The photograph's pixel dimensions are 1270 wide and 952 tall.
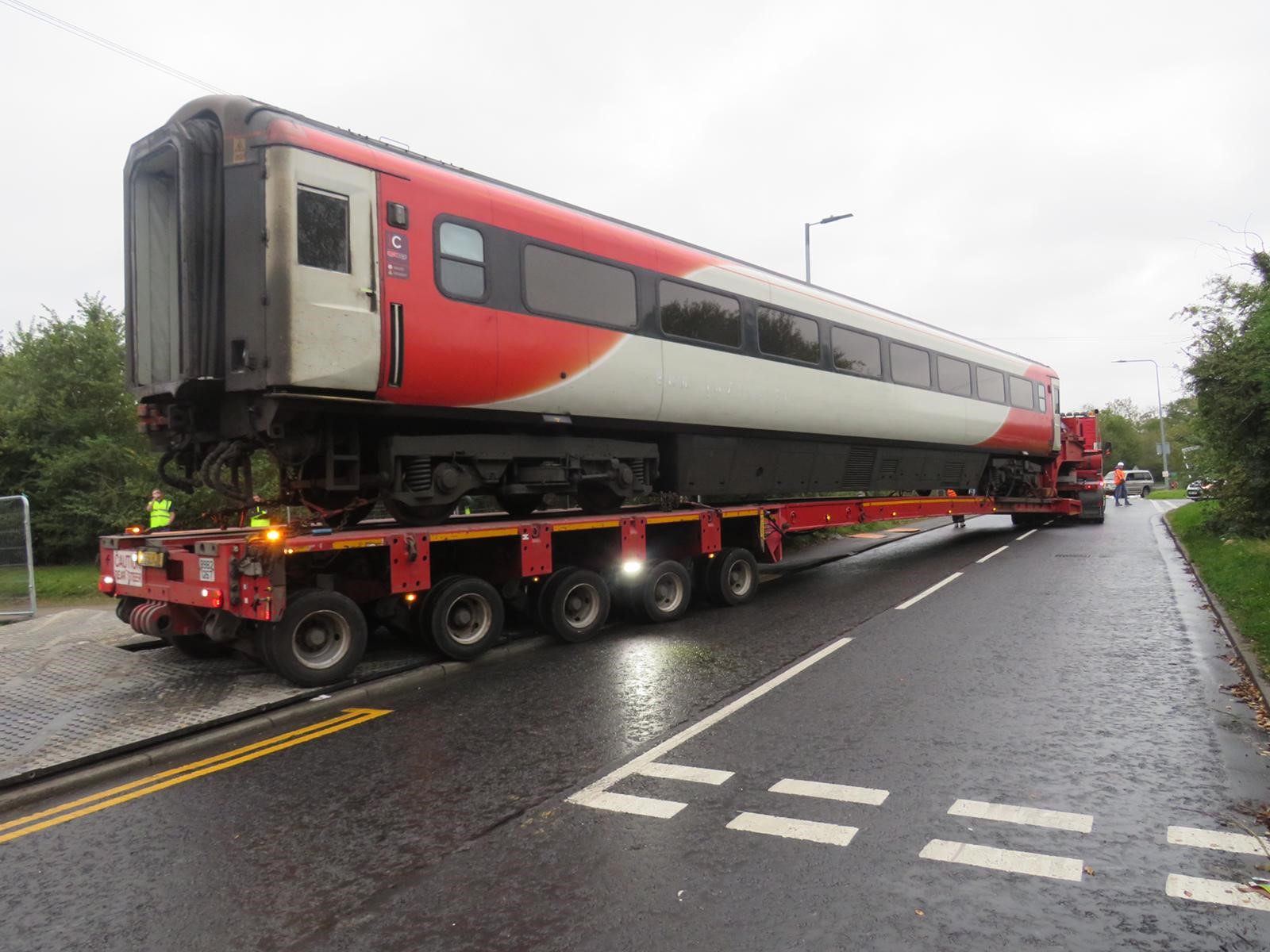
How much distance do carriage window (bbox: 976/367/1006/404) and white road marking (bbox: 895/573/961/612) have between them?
559 centimetres

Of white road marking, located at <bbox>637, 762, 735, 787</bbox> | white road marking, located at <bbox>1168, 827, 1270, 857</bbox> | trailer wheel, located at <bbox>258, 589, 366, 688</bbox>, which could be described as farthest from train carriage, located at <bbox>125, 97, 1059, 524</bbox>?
white road marking, located at <bbox>1168, 827, 1270, 857</bbox>

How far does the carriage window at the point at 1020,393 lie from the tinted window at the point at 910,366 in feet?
15.9

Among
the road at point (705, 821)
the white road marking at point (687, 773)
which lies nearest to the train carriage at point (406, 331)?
the road at point (705, 821)

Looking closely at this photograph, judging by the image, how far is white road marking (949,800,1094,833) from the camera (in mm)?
3900

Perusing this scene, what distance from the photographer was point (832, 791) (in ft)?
14.3

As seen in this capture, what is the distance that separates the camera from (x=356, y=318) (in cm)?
663

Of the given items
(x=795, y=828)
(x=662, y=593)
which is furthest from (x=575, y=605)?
(x=795, y=828)

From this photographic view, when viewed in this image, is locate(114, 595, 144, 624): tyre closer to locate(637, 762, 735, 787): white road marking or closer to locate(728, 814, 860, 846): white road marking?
locate(637, 762, 735, 787): white road marking

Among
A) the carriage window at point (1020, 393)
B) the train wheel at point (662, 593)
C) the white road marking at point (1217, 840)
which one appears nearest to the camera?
the white road marking at point (1217, 840)

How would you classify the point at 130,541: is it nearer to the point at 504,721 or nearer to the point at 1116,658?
the point at 504,721

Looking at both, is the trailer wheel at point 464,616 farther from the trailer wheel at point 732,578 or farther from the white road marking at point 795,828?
the white road marking at point 795,828

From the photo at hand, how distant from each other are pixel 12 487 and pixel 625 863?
24.7m

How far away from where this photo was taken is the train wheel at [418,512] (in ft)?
25.3

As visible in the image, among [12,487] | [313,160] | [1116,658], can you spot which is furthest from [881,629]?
[12,487]
